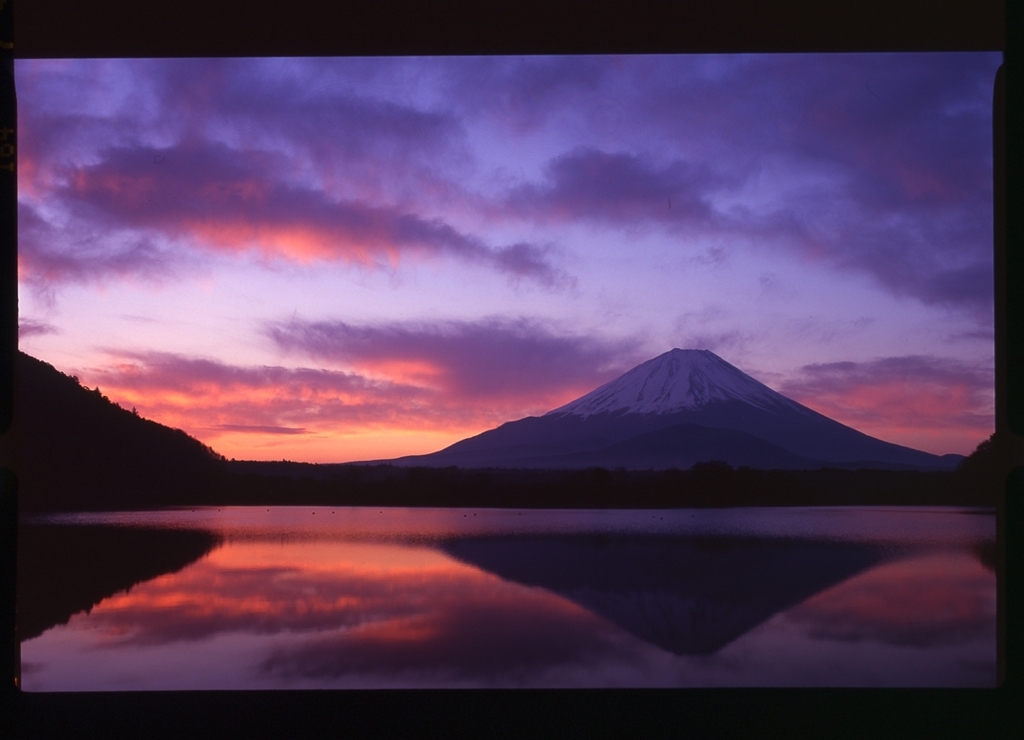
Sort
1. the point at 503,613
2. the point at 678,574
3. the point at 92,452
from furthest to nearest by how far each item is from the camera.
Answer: the point at 92,452 < the point at 678,574 < the point at 503,613

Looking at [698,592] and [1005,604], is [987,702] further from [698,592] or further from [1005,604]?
[698,592]

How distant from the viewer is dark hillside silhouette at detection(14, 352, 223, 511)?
34906mm

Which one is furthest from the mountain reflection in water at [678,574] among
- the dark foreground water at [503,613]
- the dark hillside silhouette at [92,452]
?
the dark hillside silhouette at [92,452]

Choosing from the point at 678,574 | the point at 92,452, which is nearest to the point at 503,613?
the point at 678,574

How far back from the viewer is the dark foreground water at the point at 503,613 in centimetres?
601

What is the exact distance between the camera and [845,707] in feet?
10.0

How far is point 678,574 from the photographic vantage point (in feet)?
36.2

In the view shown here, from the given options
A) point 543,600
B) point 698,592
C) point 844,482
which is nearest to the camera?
point 543,600

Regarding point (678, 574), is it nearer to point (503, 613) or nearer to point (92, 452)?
point (503, 613)

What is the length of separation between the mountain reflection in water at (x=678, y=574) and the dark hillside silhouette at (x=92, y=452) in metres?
25.7

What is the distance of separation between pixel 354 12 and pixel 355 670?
506 centimetres

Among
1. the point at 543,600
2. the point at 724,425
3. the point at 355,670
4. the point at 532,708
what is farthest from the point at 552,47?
the point at 724,425

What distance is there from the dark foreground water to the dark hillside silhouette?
73.1 feet

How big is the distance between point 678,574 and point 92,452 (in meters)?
36.4
